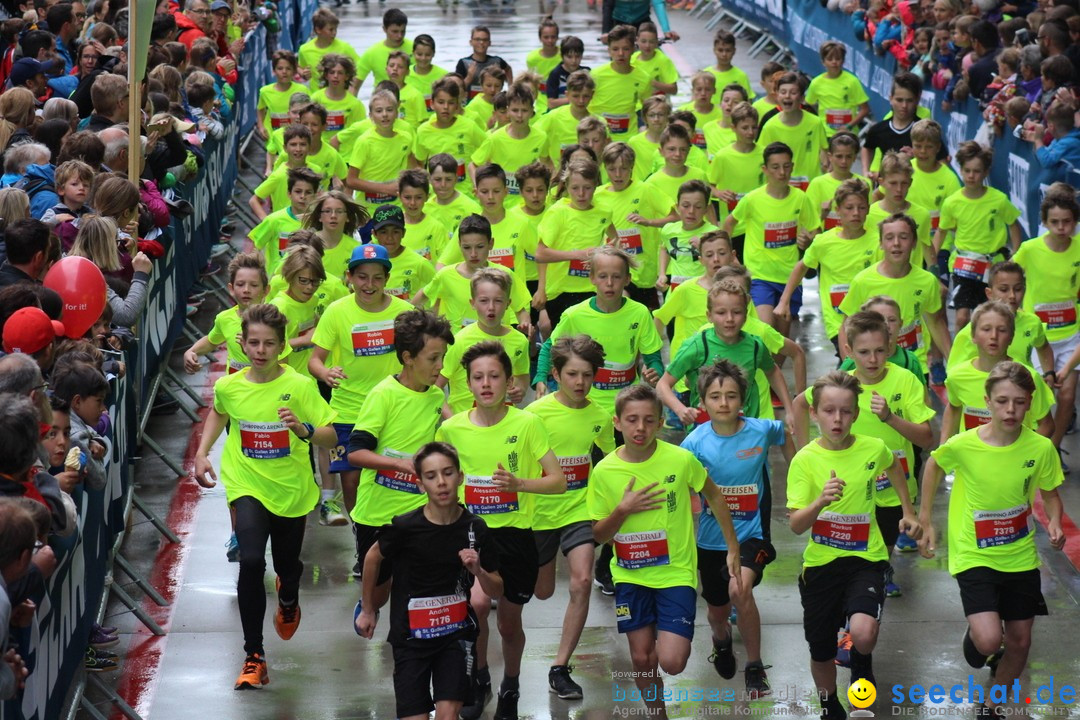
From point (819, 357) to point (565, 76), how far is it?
18.0 feet

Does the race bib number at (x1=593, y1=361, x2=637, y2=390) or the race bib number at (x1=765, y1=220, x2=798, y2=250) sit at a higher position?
the race bib number at (x1=593, y1=361, x2=637, y2=390)

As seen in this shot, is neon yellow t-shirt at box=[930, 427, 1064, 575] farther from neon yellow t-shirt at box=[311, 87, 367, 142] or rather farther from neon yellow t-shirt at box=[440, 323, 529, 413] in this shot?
neon yellow t-shirt at box=[311, 87, 367, 142]

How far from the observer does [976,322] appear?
9.58 metres

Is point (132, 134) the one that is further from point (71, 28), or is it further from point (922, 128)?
point (922, 128)

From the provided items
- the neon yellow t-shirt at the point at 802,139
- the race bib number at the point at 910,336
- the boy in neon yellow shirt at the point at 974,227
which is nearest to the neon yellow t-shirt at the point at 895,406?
the race bib number at the point at 910,336

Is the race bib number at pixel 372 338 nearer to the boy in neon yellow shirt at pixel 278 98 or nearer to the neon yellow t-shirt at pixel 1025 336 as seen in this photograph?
the neon yellow t-shirt at pixel 1025 336

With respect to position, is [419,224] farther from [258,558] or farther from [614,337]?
[258,558]

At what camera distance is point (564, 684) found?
8.49 m

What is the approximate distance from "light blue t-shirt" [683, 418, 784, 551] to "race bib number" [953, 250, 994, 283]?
5.14 metres

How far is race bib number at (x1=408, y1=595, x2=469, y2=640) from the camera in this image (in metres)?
7.33

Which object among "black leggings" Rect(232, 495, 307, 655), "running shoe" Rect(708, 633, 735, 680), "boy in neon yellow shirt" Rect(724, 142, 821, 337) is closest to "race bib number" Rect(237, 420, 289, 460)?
"black leggings" Rect(232, 495, 307, 655)

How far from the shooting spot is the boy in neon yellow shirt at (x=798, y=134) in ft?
51.5

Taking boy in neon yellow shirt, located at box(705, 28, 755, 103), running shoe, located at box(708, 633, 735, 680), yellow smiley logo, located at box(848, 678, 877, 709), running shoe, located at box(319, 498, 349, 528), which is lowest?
running shoe, located at box(319, 498, 349, 528)

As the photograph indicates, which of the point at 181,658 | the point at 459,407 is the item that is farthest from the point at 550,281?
the point at 181,658
